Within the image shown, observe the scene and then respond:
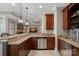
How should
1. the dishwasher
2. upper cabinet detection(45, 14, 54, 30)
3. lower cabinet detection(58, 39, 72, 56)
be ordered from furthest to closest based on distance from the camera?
1. upper cabinet detection(45, 14, 54, 30)
2. the dishwasher
3. lower cabinet detection(58, 39, 72, 56)

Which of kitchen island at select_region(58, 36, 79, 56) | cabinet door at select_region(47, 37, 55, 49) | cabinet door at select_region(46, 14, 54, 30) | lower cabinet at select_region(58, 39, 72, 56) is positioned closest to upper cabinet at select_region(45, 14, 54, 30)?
cabinet door at select_region(46, 14, 54, 30)

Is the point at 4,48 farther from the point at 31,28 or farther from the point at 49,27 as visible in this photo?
the point at 49,27

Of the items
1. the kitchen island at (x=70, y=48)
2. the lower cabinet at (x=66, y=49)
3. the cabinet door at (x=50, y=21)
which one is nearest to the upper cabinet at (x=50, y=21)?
the cabinet door at (x=50, y=21)

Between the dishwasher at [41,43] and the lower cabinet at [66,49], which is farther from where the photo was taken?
the dishwasher at [41,43]

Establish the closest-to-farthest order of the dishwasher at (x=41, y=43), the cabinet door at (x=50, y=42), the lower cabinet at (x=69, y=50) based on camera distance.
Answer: the lower cabinet at (x=69, y=50), the cabinet door at (x=50, y=42), the dishwasher at (x=41, y=43)

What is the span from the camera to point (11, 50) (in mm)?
3475

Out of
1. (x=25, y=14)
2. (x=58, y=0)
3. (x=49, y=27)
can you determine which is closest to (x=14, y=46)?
(x=58, y=0)

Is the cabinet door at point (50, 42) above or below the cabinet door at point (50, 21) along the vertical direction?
below

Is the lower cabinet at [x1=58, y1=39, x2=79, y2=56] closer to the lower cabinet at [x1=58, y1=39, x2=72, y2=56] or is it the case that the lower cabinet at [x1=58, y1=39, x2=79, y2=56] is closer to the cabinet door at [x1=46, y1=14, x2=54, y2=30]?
the lower cabinet at [x1=58, y1=39, x2=72, y2=56]

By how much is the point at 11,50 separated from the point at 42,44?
4.96 metres

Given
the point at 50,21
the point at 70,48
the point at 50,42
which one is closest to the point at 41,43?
the point at 50,42

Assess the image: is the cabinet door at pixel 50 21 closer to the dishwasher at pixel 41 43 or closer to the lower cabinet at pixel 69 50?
the dishwasher at pixel 41 43

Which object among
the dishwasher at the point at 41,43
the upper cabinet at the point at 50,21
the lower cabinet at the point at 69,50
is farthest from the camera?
the upper cabinet at the point at 50,21

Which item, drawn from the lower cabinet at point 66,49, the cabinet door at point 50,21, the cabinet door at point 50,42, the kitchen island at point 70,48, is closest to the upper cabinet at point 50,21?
the cabinet door at point 50,21
